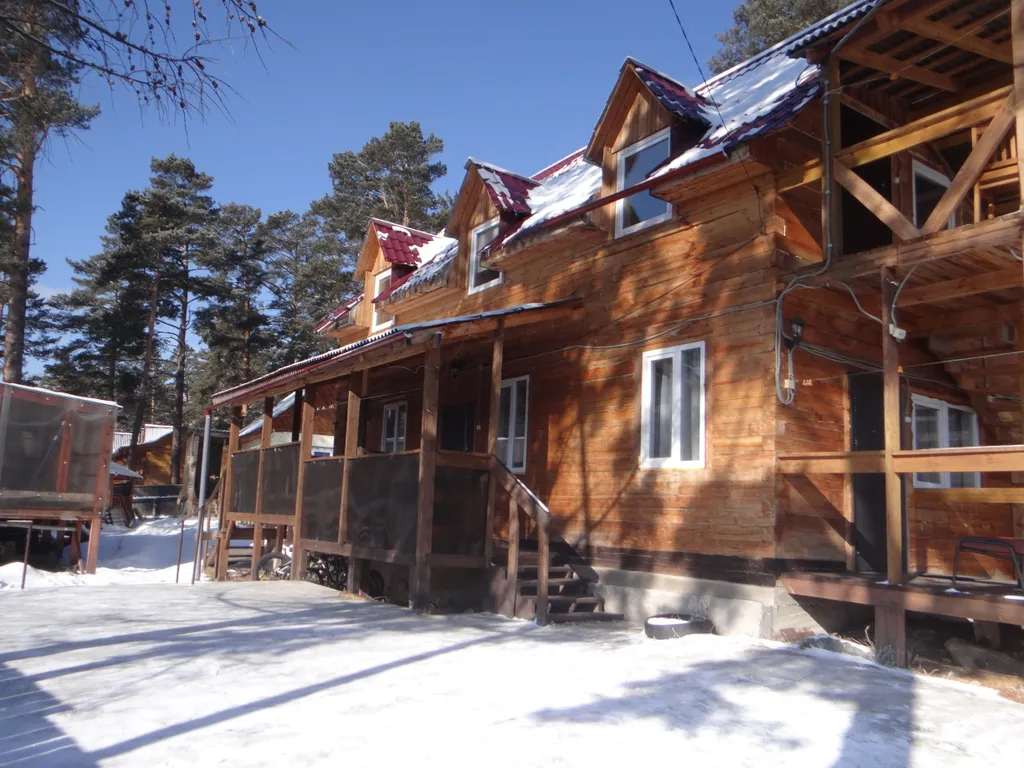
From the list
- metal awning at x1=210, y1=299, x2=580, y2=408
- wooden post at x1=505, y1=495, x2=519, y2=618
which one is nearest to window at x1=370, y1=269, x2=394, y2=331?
metal awning at x1=210, y1=299, x2=580, y2=408

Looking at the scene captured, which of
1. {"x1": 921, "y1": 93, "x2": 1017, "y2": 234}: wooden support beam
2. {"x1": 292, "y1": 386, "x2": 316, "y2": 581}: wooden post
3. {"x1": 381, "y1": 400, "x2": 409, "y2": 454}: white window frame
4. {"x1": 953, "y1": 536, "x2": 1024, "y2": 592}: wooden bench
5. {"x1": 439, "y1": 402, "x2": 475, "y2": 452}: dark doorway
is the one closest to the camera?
{"x1": 953, "y1": 536, "x2": 1024, "y2": 592}: wooden bench

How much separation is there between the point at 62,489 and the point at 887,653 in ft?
48.6

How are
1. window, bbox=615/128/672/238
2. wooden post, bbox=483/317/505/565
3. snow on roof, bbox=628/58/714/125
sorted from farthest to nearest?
1. window, bbox=615/128/672/238
2. snow on roof, bbox=628/58/714/125
3. wooden post, bbox=483/317/505/565

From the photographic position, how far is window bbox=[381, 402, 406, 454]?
16.4 m

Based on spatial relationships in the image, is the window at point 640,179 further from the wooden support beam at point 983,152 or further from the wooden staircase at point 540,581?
the wooden support beam at point 983,152

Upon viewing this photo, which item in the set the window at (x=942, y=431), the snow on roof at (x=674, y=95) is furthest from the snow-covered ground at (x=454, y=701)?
the snow on roof at (x=674, y=95)

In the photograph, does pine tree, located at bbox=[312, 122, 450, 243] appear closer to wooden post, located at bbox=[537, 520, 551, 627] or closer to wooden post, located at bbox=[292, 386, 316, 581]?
wooden post, located at bbox=[292, 386, 316, 581]

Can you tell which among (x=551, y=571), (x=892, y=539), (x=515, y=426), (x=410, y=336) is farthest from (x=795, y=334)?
(x=515, y=426)

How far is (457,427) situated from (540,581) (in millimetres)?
5503

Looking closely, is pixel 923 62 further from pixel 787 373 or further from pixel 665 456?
pixel 665 456

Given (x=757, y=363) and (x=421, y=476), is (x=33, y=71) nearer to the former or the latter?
(x=421, y=476)

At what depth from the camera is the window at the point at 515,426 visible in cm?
1283

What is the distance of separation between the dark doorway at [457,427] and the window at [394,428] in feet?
4.95

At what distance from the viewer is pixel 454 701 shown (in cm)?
580
